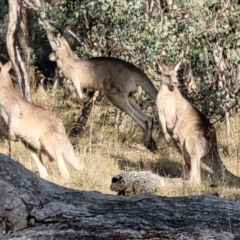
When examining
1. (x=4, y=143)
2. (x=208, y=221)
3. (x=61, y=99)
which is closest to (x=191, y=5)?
(x=4, y=143)

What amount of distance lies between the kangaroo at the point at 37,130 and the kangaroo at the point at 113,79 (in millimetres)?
1851

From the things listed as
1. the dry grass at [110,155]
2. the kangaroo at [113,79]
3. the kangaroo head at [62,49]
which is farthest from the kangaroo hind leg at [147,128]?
A: the kangaroo head at [62,49]

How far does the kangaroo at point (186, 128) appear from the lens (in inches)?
343

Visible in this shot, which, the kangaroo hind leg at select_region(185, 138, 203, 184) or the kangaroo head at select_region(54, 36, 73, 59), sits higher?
the kangaroo head at select_region(54, 36, 73, 59)

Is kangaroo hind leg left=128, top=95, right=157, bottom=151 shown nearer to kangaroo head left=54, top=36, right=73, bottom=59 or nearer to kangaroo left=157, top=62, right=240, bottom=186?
kangaroo left=157, top=62, right=240, bottom=186

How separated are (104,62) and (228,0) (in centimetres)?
205

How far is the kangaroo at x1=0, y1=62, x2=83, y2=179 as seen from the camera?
28.0ft

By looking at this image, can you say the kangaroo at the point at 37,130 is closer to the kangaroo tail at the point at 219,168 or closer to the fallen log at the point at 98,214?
the kangaroo tail at the point at 219,168

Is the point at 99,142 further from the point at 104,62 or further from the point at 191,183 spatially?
the point at 191,183

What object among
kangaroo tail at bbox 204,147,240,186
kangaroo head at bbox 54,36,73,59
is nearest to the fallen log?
kangaroo tail at bbox 204,147,240,186

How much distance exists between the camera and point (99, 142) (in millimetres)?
10672

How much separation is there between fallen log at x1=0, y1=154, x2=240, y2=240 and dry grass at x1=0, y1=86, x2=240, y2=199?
2.92m

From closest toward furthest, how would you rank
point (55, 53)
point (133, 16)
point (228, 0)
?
point (133, 16) < point (228, 0) < point (55, 53)

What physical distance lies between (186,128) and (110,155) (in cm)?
135
